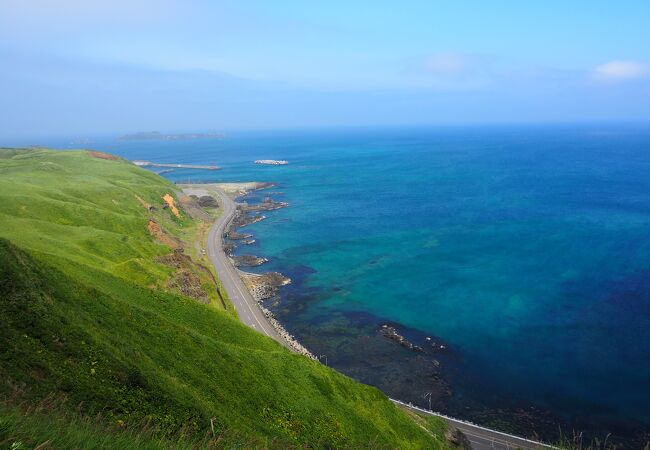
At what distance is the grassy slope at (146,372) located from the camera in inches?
747

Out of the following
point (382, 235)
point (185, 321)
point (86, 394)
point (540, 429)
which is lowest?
point (540, 429)

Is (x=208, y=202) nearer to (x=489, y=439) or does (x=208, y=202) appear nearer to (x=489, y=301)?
(x=489, y=301)

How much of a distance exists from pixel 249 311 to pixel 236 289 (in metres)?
10.7

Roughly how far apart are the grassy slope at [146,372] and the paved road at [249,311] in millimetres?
10041

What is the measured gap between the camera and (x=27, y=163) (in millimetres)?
130625

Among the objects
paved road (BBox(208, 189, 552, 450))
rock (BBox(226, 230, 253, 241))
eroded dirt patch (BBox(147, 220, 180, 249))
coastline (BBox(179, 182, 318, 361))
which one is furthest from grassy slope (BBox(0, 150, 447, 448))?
rock (BBox(226, 230, 253, 241))

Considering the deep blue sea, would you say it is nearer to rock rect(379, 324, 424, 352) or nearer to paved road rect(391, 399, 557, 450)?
rock rect(379, 324, 424, 352)

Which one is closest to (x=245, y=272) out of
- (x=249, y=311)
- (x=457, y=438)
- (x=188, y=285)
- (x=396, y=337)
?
(x=249, y=311)

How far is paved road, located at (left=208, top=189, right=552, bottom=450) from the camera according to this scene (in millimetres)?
47312

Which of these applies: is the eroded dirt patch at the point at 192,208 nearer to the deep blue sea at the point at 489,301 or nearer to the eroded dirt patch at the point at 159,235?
the deep blue sea at the point at 489,301

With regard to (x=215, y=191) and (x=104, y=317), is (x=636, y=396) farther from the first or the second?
(x=215, y=191)

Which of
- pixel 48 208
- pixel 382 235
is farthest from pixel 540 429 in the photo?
pixel 48 208

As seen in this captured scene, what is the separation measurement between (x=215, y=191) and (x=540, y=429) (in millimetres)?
165101

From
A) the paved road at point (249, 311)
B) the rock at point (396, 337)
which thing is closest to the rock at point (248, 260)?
the paved road at point (249, 311)
